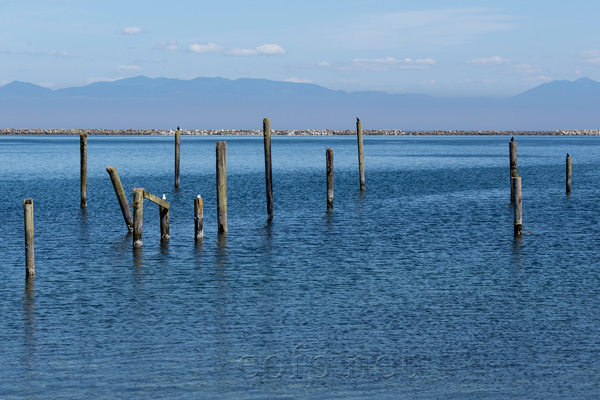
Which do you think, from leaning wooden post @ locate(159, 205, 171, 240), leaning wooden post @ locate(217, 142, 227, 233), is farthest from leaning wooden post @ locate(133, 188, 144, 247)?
leaning wooden post @ locate(217, 142, 227, 233)

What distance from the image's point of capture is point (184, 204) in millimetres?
43031

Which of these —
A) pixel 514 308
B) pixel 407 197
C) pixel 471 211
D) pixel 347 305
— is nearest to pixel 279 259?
pixel 347 305

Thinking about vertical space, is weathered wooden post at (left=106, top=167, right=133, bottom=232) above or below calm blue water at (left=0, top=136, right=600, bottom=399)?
above

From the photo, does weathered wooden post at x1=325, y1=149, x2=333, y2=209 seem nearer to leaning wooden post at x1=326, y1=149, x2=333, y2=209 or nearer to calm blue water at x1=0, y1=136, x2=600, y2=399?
leaning wooden post at x1=326, y1=149, x2=333, y2=209

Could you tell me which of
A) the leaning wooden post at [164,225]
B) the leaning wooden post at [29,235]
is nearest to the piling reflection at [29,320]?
the leaning wooden post at [29,235]

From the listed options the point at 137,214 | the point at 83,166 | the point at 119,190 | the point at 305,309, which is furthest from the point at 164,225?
the point at 83,166

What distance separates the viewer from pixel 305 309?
17.4 meters

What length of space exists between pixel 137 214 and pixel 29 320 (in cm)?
869

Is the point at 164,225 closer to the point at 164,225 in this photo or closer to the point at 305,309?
the point at 164,225

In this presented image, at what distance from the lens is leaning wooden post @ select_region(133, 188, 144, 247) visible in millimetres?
24359

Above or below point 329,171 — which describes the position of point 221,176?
below

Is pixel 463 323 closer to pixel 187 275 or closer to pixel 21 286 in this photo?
pixel 187 275

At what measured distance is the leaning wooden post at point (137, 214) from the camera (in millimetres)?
24359

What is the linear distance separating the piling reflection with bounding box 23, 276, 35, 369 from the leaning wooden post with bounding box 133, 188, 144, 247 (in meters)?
4.75
